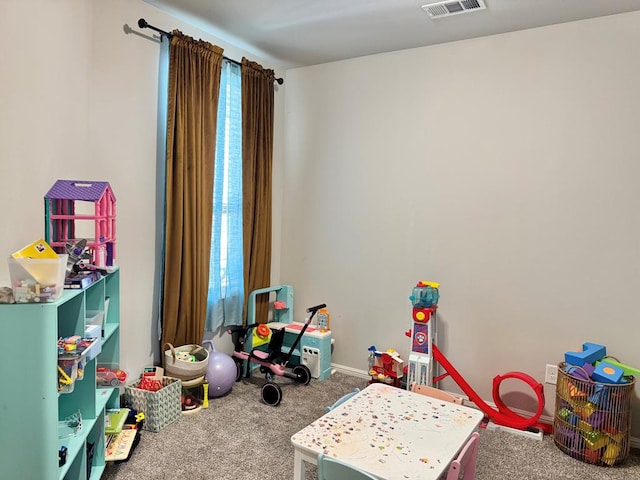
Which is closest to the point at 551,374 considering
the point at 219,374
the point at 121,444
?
the point at 219,374

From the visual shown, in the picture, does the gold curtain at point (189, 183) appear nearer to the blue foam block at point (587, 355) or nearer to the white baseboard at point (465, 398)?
the white baseboard at point (465, 398)

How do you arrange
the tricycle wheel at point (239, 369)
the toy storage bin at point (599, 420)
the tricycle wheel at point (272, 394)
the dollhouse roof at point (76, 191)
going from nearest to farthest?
the dollhouse roof at point (76, 191)
the toy storage bin at point (599, 420)
the tricycle wheel at point (272, 394)
the tricycle wheel at point (239, 369)

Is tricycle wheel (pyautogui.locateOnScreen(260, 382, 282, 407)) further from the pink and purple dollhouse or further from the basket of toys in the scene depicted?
→ the pink and purple dollhouse

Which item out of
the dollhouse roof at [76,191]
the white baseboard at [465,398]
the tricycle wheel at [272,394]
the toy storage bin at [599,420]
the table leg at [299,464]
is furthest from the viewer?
the tricycle wheel at [272,394]

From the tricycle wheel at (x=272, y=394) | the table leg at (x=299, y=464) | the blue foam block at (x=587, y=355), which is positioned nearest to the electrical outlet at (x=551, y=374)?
the blue foam block at (x=587, y=355)

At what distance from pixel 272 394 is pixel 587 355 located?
1914 millimetres

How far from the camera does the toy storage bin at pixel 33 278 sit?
5.10 ft

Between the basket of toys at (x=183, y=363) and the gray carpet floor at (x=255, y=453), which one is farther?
the basket of toys at (x=183, y=363)

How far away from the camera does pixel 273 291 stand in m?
3.95

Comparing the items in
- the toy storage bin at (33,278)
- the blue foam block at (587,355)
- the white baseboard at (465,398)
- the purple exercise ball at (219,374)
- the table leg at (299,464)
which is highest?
the toy storage bin at (33,278)

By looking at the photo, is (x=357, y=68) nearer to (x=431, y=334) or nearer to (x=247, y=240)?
(x=247, y=240)

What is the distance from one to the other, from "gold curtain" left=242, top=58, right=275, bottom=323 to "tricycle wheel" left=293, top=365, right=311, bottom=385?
587 millimetres

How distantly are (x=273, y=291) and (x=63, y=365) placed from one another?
2.33 meters

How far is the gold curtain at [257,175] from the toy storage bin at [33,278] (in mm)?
2047
